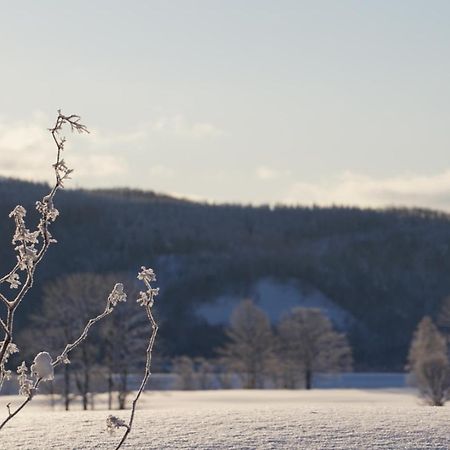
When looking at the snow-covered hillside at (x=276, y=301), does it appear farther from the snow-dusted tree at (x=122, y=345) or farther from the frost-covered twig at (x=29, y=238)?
the frost-covered twig at (x=29, y=238)

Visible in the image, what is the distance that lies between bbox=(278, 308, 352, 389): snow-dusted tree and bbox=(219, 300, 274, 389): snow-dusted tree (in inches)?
44.9

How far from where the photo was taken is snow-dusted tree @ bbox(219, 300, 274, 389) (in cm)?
6216

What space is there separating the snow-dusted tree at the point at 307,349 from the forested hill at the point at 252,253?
45.9m

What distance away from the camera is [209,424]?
13.9m

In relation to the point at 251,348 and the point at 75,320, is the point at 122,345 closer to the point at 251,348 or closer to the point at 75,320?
the point at 75,320

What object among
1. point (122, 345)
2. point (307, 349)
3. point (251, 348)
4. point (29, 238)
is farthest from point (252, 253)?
point (29, 238)

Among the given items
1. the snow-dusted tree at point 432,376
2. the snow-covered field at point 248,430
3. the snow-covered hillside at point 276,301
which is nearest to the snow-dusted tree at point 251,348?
the snow-dusted tree at point 432,376

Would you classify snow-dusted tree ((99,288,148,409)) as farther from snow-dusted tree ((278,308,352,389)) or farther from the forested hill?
the forested hill

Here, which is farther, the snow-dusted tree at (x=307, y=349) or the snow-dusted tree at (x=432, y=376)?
the snow-dusted tree at (x=307, y=349)

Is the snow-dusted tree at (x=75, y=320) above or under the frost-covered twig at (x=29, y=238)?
above

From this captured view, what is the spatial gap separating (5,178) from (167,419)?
163534mm

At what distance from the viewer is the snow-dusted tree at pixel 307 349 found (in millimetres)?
61656

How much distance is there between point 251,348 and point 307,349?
11.7 feet

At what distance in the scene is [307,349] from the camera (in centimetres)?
6184
